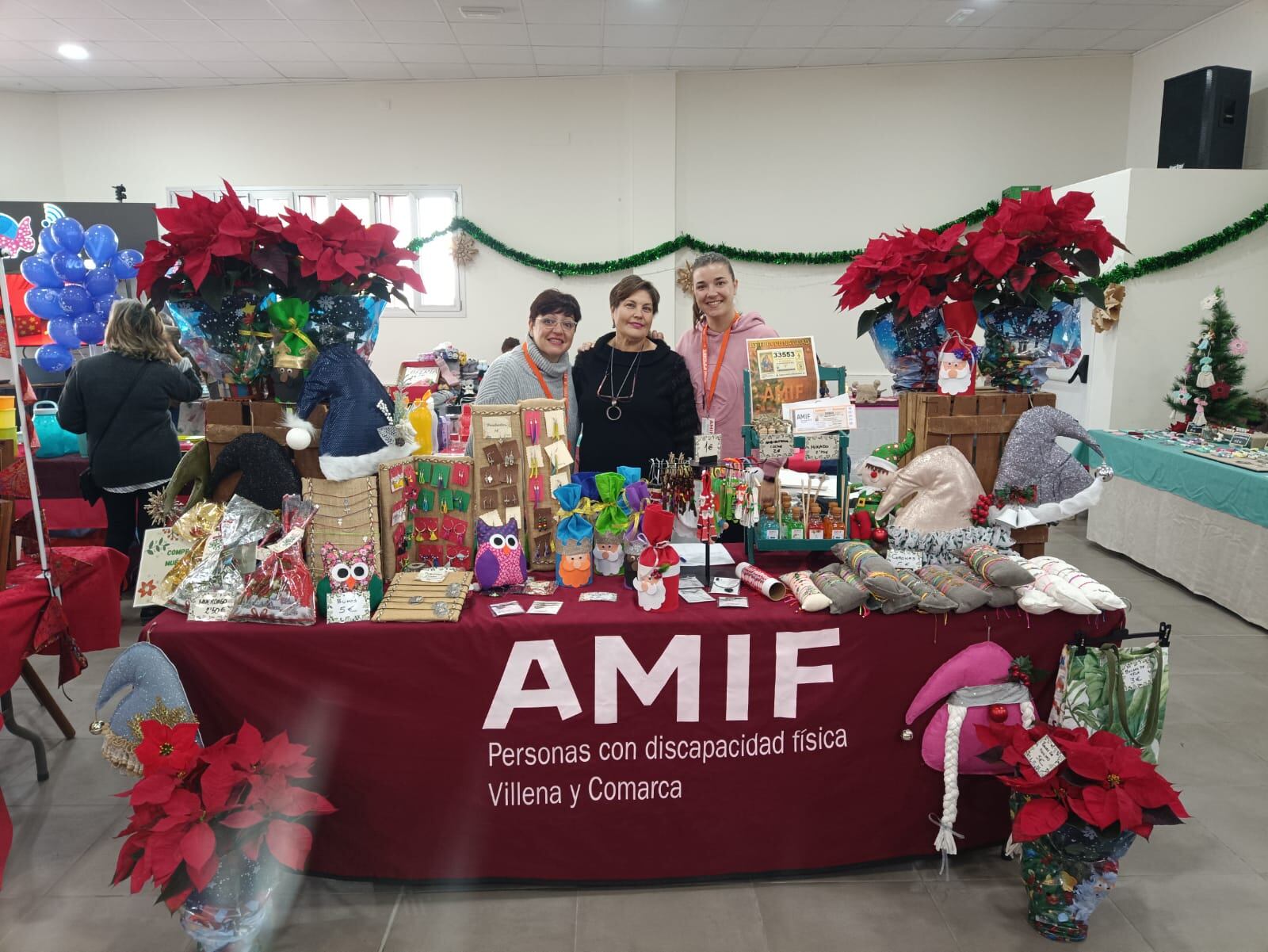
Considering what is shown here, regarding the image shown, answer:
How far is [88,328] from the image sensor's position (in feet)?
17.0

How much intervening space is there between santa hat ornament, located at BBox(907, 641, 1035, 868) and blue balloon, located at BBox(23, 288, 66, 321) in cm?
556

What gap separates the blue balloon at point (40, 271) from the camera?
5020mm

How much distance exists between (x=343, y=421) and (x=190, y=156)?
7082 mm

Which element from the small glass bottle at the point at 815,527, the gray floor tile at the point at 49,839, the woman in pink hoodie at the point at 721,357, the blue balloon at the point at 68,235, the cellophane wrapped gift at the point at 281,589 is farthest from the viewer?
the blue balloon at the point at 68,235

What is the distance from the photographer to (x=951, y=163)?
A: 734cm

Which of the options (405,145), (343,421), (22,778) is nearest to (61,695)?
(22,778)

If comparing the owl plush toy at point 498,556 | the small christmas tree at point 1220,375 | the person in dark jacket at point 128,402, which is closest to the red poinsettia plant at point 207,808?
the owl plush toy at point 498,556

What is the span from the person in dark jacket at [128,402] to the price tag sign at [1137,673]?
12.0 feet

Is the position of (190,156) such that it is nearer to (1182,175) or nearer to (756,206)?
(756,206)

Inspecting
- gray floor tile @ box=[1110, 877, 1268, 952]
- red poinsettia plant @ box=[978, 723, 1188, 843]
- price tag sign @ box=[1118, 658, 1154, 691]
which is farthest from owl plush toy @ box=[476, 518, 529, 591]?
gray floor tile @ box=[1110, 877, 1268, 952]

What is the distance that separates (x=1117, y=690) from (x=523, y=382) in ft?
6.18

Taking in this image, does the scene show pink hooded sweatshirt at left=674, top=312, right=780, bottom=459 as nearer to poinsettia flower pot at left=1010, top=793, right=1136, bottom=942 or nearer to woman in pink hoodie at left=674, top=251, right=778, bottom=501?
woman in pink hoodie at left=674, top=251, right=778, bottom=501

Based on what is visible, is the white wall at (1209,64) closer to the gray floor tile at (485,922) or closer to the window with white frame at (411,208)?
the window with white frame at (411,208)

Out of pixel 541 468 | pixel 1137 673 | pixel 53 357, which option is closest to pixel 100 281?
pixel 53 357
